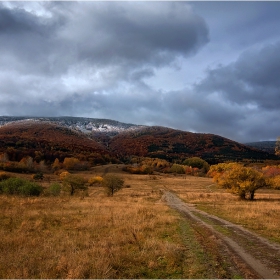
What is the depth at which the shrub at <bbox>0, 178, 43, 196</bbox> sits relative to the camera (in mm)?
48125

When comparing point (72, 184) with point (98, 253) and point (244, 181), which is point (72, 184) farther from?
point (98, 253)

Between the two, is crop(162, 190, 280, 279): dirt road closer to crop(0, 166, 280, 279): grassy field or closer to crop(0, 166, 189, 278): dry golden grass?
crop(0, 166, 280, 279): grassy field

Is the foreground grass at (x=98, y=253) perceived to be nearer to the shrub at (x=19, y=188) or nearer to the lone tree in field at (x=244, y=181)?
the shrub at (x=19, y=188)

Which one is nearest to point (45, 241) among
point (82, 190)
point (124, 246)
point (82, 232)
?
point (82, 232)

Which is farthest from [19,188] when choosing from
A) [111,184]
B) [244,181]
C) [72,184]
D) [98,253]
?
[98,253]

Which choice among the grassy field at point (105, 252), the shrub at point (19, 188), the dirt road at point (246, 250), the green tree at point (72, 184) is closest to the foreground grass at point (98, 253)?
the grassy field at point (105, 252)

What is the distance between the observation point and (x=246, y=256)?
1191 cm

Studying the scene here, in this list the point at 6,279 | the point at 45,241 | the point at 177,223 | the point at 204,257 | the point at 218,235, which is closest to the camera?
the point at 6,279

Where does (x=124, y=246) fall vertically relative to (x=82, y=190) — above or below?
above

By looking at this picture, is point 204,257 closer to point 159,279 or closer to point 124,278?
point 159,279

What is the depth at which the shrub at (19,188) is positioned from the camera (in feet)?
158

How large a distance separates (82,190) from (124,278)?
188 feet

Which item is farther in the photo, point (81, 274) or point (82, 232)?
point (82, 232)

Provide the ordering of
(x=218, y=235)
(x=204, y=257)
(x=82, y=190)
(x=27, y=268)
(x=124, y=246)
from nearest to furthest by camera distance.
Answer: (x=27, y=268) → (x=204, y=257) → (x=124, y=246) → (x=218, y=235) → (x=82, y=190)
